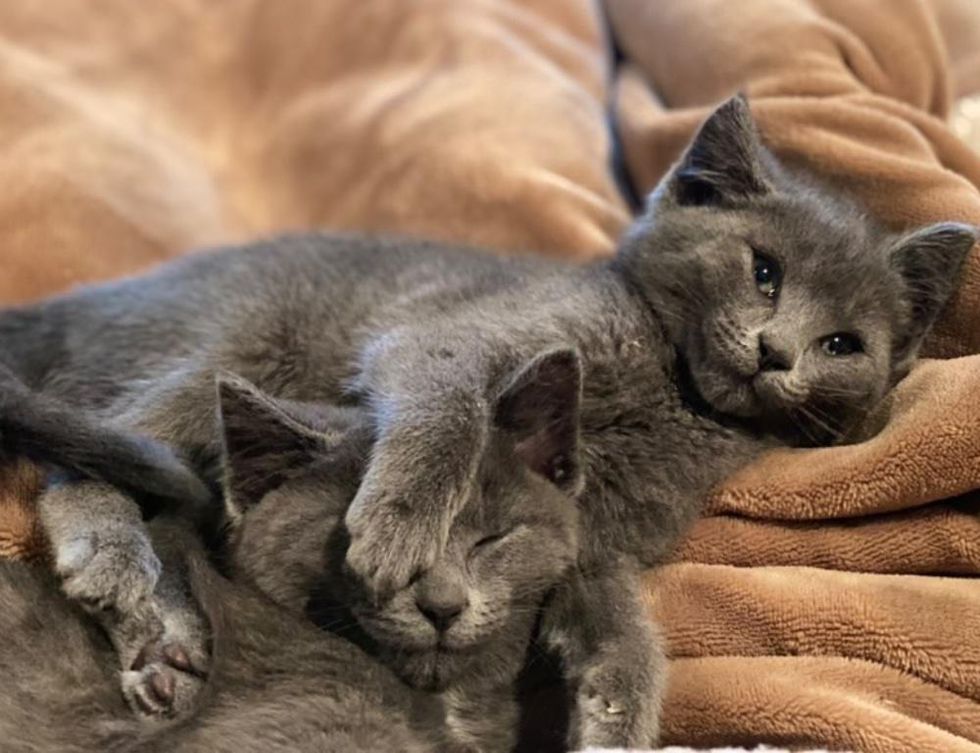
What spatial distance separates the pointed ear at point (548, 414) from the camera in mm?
1081

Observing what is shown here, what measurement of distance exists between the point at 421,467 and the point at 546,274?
1.52 ft

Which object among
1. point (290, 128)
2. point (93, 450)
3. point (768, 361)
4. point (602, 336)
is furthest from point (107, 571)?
point (290, 128)

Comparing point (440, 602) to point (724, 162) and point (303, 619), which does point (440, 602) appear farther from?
point (724, 162)

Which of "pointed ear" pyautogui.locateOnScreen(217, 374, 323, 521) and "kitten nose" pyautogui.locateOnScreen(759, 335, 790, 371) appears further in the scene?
"kitten nose" pyautogui.locateOnScreen(759, 335, 790, 371)

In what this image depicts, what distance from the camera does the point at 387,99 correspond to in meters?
1.80

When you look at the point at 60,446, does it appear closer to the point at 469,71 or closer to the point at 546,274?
the point at 546,274

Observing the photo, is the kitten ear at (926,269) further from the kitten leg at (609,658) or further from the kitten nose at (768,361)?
the kitten leg at (609,658)

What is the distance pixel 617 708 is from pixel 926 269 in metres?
0.69

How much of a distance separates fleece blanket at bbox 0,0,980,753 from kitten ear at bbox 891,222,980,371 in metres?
0.03

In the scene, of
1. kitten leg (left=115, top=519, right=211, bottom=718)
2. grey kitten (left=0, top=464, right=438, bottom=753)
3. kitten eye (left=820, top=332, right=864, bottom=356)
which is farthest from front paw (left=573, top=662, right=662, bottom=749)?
kitten eye (left=820, top=332, right=864, bottom=356)

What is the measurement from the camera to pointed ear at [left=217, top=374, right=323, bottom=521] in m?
1.06

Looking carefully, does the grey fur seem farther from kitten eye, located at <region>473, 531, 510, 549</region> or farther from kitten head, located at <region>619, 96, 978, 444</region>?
kitten head, located at <region>619, 96, 978, 444</region>

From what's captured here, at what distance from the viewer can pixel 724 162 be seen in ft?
4.62

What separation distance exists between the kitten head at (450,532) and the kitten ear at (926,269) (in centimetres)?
51
